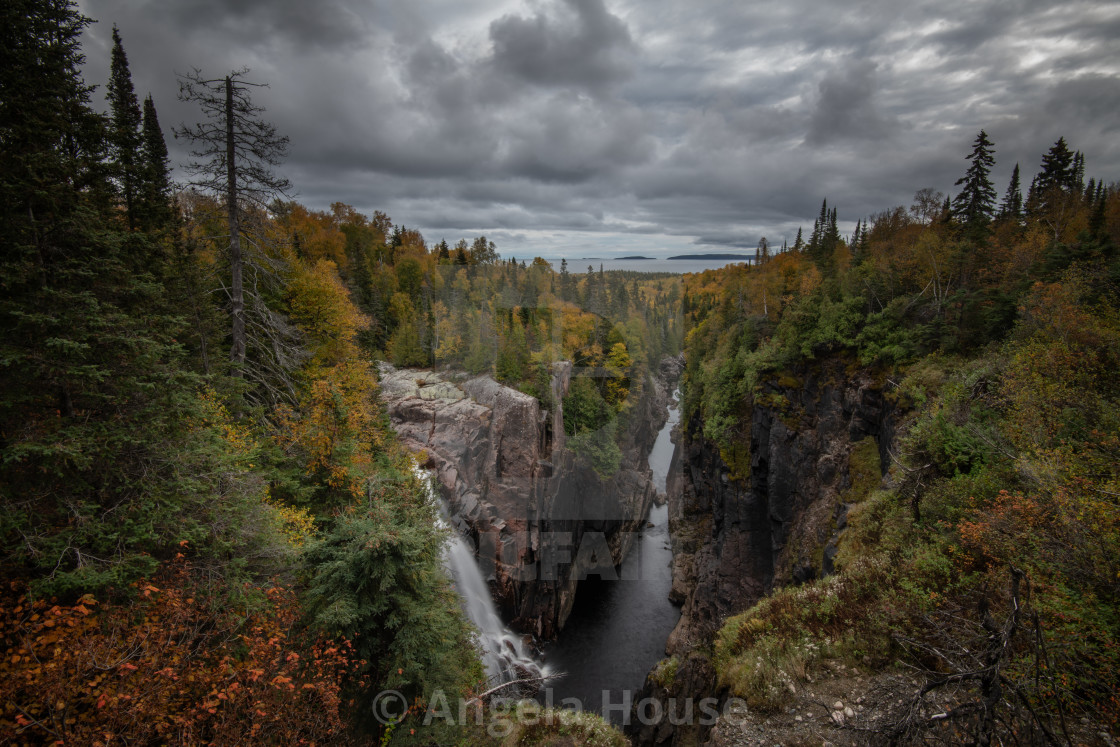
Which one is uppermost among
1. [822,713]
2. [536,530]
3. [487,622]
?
[822,713]

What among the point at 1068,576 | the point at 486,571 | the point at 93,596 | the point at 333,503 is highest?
the point at 1068,576

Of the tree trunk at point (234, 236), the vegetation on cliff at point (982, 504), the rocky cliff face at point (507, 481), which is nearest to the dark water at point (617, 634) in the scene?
the rocky cliff face at point (507, 481)

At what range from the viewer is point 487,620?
90.2 ft

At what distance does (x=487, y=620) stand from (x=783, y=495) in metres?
20.8

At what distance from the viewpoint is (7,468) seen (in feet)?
23.6

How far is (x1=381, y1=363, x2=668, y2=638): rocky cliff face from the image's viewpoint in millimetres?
29906

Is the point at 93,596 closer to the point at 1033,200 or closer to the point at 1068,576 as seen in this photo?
the point at 1068,576

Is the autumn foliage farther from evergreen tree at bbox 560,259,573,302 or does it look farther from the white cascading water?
evergreen tree at bbox 560,259,573,302

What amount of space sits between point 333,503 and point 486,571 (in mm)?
15961

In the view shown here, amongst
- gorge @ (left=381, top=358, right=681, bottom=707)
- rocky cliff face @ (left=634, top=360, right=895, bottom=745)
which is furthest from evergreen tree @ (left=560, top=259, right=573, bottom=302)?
rocky cliff face @ (left=634, top=360, right=895, bottom=745)

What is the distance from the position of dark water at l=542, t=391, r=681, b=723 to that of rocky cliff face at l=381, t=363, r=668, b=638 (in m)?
1.74

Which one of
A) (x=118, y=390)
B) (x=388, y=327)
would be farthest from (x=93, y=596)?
(x=388, y=327)

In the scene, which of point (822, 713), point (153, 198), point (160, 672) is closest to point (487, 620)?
point (822, 713)

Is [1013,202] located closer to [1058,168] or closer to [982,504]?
[1058,168]
